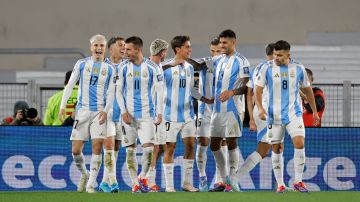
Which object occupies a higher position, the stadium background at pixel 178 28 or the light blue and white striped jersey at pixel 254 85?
the stadium background at pixel 178 28

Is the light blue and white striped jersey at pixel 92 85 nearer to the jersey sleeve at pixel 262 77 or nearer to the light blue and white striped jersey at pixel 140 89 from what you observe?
the light blue and white striped jersey at pixel 140 89

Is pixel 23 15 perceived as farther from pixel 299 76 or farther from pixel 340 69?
pixel 299 76

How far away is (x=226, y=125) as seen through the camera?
1371cm

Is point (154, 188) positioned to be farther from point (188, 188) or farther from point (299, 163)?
point (299, 163)

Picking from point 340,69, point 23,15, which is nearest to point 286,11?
point 340,69

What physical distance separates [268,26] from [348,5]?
59.4 inches

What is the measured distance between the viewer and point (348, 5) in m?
22.0

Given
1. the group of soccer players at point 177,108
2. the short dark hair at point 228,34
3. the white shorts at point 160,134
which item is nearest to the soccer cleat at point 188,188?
the group of soccer players at point 177,108

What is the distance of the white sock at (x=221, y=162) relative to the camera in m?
13.9

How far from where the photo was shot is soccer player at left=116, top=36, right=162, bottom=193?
13031mm

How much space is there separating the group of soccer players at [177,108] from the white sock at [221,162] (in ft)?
0.04

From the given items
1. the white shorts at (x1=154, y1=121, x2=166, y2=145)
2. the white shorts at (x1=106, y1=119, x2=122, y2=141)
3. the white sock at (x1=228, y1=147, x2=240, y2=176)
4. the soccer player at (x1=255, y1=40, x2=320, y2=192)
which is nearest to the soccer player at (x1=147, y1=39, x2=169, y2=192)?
the white shorts at (x1=154, y1=121, x2=166, y2=145)

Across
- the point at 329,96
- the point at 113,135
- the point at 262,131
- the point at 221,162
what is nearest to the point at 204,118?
the point at 221,162

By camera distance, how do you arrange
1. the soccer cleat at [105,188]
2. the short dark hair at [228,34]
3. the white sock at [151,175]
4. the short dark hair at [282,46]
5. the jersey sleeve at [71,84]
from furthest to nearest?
the white sock at [151,175], the short dark hair at [228,34], the soccer cleat at [105,188], the short dark hair at [282,46], the jersey sleeve at [71,84]
